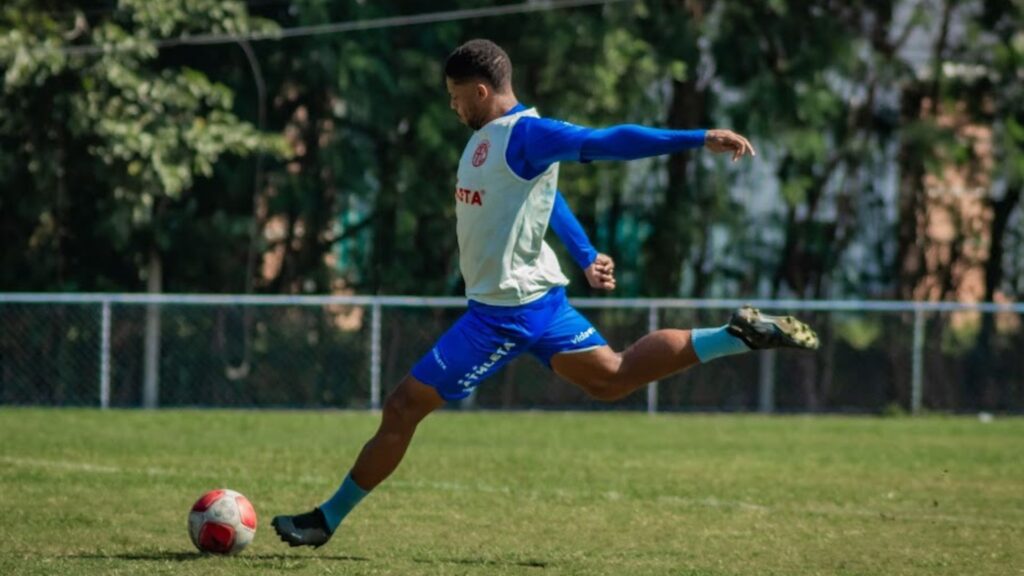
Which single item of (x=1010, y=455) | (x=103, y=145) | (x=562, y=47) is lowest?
(x=1010, y=455)

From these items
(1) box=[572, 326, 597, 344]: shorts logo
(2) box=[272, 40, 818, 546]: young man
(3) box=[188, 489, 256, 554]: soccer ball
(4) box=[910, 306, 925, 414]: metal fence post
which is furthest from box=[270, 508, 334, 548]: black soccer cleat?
(4) box=[910, 306, 925, 414]: metal fence post

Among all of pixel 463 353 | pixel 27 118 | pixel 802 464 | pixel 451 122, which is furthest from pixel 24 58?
pixel 463 353

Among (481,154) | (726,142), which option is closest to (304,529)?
(481,154)

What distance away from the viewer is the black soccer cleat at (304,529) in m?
8.24

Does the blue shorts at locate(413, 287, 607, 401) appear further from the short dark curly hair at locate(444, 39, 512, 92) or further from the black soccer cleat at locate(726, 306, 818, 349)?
the short dark curly hair at locate(444, 39, 512, 92)

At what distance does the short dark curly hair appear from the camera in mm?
8117

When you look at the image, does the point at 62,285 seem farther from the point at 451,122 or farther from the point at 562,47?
Result: the point at 562,47

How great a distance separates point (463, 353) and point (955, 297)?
17124 millimetres

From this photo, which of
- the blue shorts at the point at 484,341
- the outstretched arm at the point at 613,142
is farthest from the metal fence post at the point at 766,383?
the outstretched arm at the point at 613,142

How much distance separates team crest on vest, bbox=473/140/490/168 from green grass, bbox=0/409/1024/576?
72.1 inches

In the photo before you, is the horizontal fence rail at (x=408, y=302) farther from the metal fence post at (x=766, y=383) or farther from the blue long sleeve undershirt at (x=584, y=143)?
the blue long sleeve undershirt at (x=584, y=143)

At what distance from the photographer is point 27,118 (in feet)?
66.7

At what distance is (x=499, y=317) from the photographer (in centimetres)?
822

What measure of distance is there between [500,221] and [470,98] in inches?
23.3
